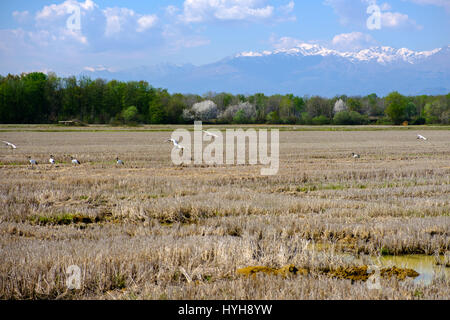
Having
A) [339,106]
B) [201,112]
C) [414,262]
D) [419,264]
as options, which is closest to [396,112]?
[339,106]

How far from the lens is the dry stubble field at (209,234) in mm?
5402

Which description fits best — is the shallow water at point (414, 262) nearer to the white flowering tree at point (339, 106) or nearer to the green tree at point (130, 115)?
the green tree at point (130, 115)

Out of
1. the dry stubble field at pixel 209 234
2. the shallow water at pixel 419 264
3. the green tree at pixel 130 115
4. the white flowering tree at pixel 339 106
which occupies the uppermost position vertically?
the white flowering tree at pixel 339 106

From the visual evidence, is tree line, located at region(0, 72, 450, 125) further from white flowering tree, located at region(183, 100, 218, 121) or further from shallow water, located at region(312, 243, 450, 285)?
shallow water, located at region(312, 243, 450, 285)

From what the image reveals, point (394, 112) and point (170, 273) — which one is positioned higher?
point (394, 112)

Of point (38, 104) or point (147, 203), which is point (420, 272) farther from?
point (38, 104)

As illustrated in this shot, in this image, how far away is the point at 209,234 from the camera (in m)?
8.53

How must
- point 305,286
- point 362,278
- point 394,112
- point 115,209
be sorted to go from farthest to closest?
point 394,112
point 115,209
point 362,278
point 305,286

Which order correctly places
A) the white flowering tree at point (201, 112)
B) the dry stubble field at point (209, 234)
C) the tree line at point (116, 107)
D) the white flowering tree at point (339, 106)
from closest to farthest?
the dry stubble field at point (209, 234)
the tree line at point (116, 107)
the white flowering tree at point (201, 112)
the white flowering tree at point (339, 106)

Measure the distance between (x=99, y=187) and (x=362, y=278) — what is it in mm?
10220

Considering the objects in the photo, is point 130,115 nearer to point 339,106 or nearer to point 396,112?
point 339,106

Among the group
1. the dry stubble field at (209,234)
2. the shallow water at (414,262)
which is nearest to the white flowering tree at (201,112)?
the dry stubble field at (209,234)
